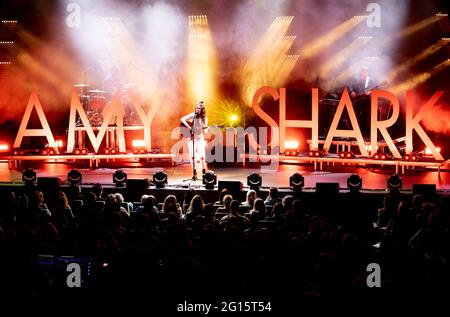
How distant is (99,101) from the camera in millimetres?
16312

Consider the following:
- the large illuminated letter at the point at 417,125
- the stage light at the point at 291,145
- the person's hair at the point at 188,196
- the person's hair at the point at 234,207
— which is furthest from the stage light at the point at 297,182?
the stage light at the point at 291,145

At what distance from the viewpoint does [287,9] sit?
15.4 metres

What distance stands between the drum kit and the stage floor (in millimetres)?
2062

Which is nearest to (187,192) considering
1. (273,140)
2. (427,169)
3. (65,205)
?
(65,205)

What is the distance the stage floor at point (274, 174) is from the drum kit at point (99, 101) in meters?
2.06

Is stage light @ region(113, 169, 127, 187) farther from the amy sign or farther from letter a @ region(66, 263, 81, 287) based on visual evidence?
letter a @ region(66, 263, 81, 287)

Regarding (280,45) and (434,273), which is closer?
(434,273)

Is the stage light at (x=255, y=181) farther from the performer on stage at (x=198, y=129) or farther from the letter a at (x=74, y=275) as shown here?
the letter a at (x=74, y=275)

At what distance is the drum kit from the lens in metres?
16.2

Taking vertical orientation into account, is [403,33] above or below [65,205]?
above

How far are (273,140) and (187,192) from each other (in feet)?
18.0
